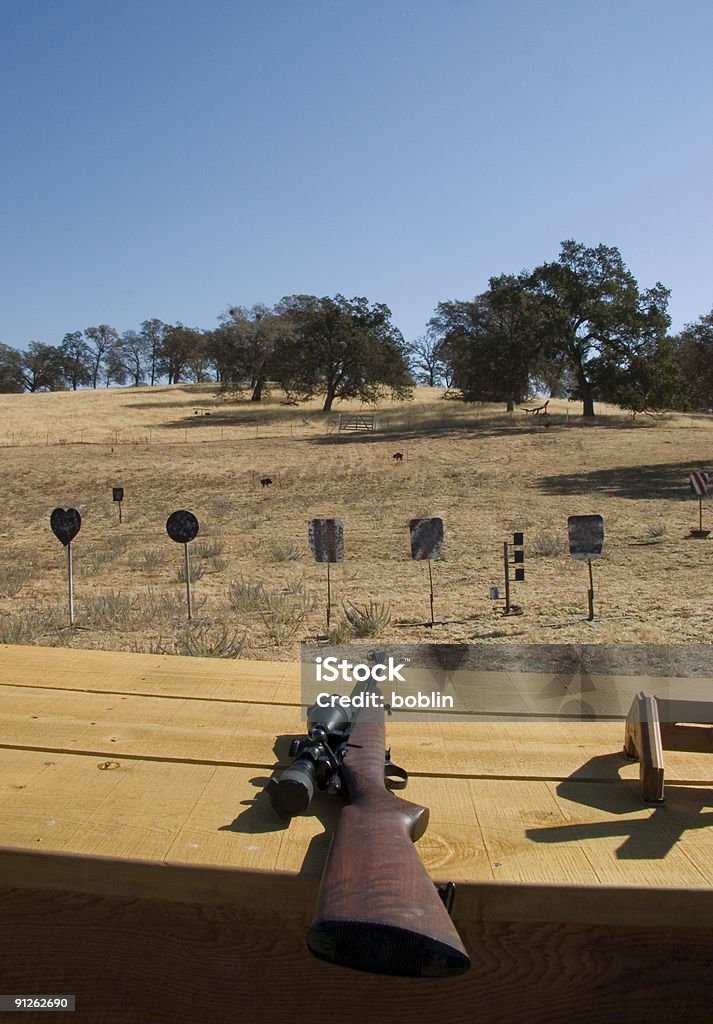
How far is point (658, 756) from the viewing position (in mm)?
1889

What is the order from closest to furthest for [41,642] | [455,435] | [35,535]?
[41,642] < [35,535] < [455,435]

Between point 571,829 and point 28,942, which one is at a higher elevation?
point 571,829

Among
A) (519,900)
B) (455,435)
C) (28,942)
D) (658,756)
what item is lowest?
(28,942)

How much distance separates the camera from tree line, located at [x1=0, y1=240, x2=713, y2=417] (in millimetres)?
45906

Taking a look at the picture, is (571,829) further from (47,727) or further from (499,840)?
(47,727)

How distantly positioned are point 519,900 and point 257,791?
2.05 ft

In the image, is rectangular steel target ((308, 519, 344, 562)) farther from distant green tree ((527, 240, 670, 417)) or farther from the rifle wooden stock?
distant green tree ((527, 240, 670, 417))

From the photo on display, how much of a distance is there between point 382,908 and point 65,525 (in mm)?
10338

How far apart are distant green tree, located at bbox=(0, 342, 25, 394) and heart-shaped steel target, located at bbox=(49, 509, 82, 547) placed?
3755 inches

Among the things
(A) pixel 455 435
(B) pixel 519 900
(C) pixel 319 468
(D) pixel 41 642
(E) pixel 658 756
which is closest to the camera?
(B) pixel 519 900

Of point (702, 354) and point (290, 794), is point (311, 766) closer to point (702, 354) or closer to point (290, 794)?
point (290, 794)

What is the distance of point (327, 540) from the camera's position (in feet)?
34.8

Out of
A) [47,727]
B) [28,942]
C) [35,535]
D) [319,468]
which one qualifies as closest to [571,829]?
[28,942]

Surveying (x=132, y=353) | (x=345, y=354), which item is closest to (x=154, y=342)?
(x=132, y=353)
